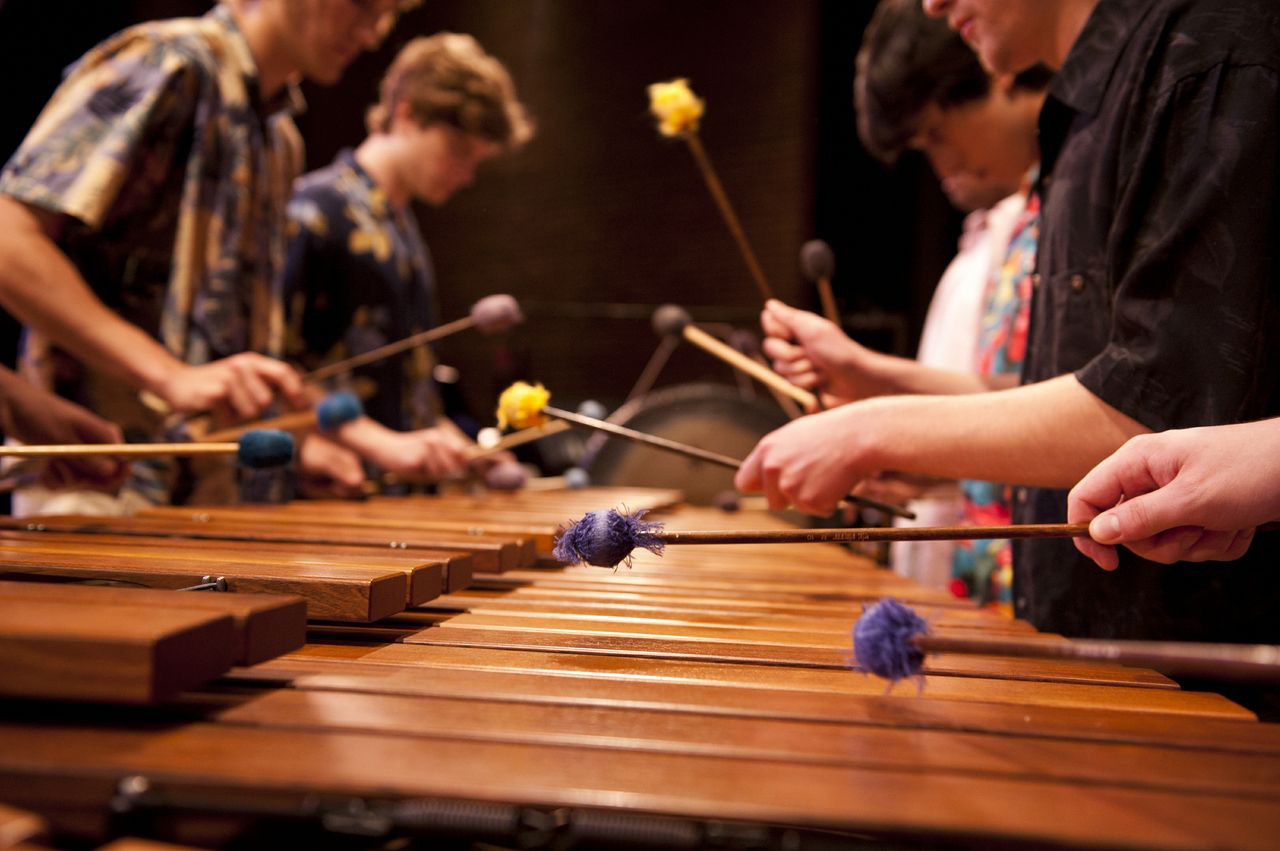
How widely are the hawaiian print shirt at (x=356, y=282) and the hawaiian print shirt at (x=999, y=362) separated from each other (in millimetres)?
2158

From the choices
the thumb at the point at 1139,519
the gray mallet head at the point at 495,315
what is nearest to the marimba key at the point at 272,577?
the thumb at the point at 1139,519

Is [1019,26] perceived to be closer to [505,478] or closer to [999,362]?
[999,362]

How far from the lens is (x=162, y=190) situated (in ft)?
8.41

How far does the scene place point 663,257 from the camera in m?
7.09

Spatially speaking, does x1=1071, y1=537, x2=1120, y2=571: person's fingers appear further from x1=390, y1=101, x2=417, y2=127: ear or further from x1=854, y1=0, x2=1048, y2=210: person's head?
x1=390, y1=101, x2=417, y2=127: ear

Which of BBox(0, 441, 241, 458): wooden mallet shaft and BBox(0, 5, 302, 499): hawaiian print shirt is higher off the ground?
BBox(0, 5, 302, 499): hawaiian print shirt

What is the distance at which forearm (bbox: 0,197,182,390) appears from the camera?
2141 mm

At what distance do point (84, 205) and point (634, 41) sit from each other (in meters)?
5.69

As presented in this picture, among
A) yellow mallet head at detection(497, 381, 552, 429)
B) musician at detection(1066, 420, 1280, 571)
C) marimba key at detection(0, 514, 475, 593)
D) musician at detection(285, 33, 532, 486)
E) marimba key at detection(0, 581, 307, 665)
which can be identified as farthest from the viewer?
musician at detection(285, 33, 532, 486)

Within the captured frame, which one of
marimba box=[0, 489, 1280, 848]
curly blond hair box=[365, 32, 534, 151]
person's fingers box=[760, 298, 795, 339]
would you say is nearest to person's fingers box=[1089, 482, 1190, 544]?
marimba box=[0, 489, 1280, 848]

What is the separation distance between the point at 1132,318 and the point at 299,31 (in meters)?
2.60

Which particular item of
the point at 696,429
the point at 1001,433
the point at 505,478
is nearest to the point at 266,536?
the point at 1001,433

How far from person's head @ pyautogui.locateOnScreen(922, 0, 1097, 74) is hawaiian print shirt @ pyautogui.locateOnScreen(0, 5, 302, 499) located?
1.98 m

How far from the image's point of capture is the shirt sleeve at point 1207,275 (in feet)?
4.50
